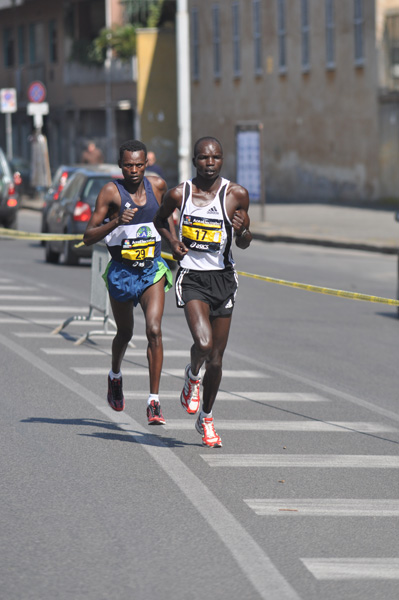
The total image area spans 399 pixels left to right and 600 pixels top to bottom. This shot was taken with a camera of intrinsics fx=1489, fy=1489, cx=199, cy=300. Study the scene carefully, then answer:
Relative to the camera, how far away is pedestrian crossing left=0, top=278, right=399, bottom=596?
20.1ft

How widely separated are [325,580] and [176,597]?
644 millimetres

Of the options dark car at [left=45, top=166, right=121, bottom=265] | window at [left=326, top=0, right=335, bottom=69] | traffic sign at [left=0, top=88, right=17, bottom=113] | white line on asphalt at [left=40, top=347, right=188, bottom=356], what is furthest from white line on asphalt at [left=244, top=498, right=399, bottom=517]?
traffic sign at [left=0, top=88, right=17, bottom=113]

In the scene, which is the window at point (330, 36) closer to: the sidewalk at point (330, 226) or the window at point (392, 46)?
the window at point (392, 46)

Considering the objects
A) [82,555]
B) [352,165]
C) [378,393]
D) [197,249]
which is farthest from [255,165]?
[82,555]

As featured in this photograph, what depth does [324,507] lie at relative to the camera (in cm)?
717

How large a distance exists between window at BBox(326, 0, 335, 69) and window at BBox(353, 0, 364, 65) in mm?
1429

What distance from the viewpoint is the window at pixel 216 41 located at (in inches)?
1948

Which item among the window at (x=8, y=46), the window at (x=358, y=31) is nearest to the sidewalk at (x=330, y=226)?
the window at (x=358, y=31)

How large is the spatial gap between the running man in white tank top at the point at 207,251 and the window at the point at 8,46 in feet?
203

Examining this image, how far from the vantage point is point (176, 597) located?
219 inches

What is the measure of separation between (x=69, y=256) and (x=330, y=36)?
21472 mm

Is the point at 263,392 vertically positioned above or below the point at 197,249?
below

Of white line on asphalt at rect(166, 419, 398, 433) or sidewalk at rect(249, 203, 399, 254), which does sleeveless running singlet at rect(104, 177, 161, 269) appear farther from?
sidewalk at rect(249, 203, 399, 254)

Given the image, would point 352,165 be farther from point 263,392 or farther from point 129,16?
point 263,392
